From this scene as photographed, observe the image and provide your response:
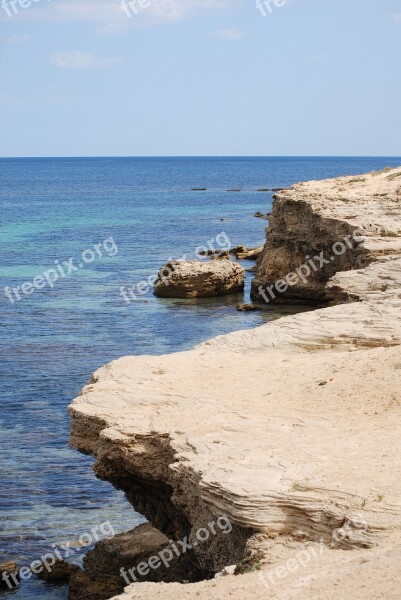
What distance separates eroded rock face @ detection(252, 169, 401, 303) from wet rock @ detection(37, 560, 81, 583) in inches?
804

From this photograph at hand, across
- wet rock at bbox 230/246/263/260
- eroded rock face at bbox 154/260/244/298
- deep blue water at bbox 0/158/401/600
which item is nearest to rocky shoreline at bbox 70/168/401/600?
deep blue water at bbox 0/158/401/600

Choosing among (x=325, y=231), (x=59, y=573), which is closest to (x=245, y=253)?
(x=325, y=231)

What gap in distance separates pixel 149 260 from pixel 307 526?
190 ft

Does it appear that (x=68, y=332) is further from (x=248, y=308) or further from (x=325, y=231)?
(x=325, y=231)

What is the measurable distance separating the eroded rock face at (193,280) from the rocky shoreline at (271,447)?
28.0m

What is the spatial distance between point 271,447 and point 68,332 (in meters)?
29.9

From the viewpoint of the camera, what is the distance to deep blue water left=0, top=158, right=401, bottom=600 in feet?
82.7

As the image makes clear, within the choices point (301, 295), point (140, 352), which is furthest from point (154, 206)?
point (140, 352)

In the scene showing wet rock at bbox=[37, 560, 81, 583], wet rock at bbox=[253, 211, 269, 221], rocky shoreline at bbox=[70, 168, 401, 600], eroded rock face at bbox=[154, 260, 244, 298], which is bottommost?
wet rock at bbox=[37, 560, 81, 583]

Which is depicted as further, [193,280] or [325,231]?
[193,280]

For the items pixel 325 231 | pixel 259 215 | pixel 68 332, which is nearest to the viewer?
pixel 68 332

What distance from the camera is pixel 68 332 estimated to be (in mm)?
44969

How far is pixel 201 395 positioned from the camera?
18.8 meters

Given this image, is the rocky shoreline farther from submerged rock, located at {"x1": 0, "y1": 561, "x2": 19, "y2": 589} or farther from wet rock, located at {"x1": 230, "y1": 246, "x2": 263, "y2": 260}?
wet rock, located at {"x1": 230, "y1": 246, "x2": 263, "y2": 260}
